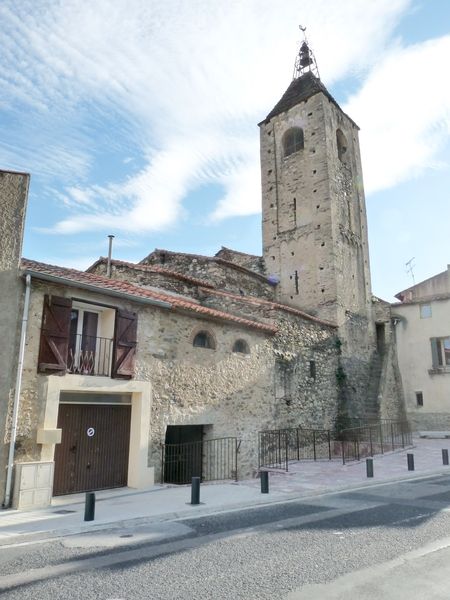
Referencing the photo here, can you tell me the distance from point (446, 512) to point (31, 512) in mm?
7321

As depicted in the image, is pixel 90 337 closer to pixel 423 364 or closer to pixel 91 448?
pixel 91 448

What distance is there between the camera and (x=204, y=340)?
13.5 m

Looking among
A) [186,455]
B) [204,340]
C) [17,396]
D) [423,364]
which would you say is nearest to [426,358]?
[423,364]

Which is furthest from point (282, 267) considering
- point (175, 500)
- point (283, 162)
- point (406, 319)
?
point (175, 500)

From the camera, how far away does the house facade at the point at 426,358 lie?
22.5 meters

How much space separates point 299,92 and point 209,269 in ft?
41.4

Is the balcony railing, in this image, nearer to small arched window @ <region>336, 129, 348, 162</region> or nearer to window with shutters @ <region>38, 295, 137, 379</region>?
window with shutters @ <region>38, 295, 137, 379</region>

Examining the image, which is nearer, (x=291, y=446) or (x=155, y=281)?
(x=291, y=446)

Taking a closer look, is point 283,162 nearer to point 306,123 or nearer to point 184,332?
point 306,123

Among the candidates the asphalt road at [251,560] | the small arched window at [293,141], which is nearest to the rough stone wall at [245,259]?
the small arched window at [293,141]

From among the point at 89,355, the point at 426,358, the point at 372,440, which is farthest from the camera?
the point at 426,358

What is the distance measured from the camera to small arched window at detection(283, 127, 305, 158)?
78.7 ft

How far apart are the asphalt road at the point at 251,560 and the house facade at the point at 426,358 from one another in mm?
16286

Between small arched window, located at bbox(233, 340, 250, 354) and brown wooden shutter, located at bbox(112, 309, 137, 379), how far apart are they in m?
4.15
